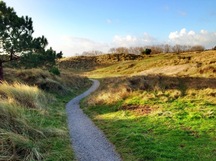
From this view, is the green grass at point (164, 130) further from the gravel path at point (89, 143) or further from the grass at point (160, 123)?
the gravel path at point (89, 143)

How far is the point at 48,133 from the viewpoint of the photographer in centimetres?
1041

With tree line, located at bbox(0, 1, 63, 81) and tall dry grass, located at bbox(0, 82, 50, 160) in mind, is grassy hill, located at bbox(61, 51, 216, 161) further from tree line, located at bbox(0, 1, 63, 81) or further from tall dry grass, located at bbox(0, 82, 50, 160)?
tree line, located at bbox(0, 1, 63, 81)

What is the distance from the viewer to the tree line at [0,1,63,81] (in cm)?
2247

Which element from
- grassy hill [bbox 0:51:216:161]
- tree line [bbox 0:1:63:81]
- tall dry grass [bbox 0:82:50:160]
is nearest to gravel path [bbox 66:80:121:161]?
grassy hill [bbox 0:51:216:161]

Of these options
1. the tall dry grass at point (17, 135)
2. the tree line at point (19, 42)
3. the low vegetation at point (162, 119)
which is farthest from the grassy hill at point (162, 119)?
the tree line at point (19, 42)

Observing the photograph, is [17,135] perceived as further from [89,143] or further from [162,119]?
[162,119]

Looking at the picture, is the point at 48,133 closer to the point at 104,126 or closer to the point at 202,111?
the point at 104,126

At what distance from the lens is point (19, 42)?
22703 millimetres

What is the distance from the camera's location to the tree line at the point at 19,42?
22469 millimetres

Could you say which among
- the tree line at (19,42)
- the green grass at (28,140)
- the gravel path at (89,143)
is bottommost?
the gravel path at (89,143)

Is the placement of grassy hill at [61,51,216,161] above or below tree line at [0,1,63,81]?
below

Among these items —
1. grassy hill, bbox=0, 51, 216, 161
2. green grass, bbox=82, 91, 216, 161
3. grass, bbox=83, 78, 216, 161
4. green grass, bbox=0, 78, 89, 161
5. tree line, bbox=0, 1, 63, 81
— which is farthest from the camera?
tree line, bbox=0, 1, 63, 81

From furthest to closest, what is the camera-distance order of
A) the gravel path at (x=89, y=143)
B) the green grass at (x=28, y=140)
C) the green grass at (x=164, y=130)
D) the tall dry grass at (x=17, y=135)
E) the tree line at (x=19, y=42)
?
the tree line at (x=19, y=42), the green grass at (x=164, y=130), the gravel path at (x=89, y=143), the green grass at (x=28, y=140), the tall dry grass at (x=17, y=135)

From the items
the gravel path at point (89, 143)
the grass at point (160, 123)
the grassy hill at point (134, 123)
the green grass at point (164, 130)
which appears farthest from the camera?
the grass at point (160, 123)
